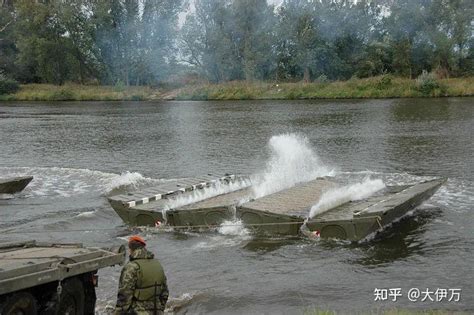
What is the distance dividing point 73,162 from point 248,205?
20744mm

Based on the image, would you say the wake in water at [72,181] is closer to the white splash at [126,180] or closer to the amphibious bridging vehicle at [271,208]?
the white splash at [126,180]

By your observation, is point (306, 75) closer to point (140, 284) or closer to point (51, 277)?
point (51, 277)

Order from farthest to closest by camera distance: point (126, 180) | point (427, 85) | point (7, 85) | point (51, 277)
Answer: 1. point (7, 85)
2. point (427, 85)
3. point (126, 180)
4. point (51, 277)

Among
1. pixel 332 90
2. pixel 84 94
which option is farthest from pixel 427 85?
pixel 84 94

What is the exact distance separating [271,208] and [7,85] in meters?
102

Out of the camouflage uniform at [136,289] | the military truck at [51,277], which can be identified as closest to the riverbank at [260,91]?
the military truck at [51,277]

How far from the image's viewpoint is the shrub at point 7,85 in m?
113

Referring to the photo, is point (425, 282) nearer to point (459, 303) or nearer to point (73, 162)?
point (459, 303)

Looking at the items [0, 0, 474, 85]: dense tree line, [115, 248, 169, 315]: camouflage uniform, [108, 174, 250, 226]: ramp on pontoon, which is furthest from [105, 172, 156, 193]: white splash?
[0, 0, 474, 85]: dense tree line

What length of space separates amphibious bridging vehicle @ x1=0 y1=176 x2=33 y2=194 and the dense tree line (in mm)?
78901

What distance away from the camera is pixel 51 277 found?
11.7m

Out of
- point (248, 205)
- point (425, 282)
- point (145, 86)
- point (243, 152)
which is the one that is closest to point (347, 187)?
point (248, 205)

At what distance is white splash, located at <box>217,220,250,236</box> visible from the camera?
885 inches

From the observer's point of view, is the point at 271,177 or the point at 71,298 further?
the point at 271,177
